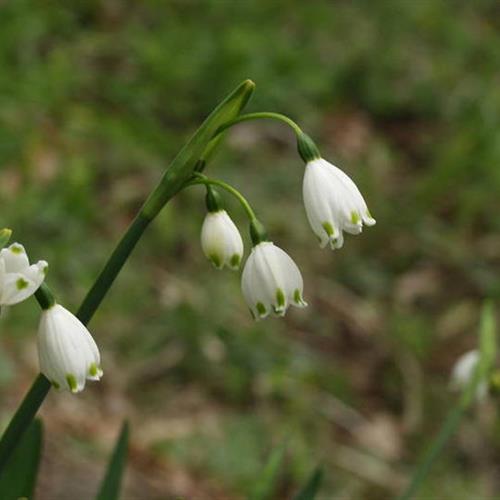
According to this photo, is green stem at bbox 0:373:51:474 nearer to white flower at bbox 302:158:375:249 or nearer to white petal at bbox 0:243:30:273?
white petal at bbox 0:243:30:273

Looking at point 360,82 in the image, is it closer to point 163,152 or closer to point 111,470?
point 163,152

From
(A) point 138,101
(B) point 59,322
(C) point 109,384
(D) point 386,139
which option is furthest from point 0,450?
(D) point 386,139

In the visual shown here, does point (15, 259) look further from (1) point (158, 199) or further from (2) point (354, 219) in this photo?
(2) point (354, 219)

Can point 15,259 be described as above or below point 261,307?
below

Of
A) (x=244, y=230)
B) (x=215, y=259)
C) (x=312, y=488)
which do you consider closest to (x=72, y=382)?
(x=215, y=259)

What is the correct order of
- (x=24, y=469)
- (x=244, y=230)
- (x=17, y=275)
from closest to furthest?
(x=17, y=275) < (x=24, y=469) < (x=244, y=230)

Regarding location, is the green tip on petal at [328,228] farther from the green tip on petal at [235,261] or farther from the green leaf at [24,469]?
the green leaf at [24,469]

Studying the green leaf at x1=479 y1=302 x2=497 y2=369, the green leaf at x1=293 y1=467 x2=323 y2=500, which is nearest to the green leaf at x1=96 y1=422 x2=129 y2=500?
the green leaf at x1=293 y1=467 x2=323 y2=500
